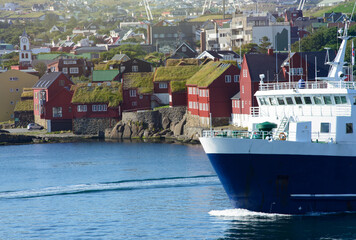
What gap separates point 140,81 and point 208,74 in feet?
38.2

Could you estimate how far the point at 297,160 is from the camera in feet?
104

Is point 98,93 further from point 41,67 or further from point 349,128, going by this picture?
point 349,128

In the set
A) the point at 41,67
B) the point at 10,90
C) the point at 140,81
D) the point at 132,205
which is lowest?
the point at 132,205

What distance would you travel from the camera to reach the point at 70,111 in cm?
8012

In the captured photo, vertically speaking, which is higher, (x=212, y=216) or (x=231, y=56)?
(x=231, y=56)

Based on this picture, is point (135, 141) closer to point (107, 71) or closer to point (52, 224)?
point (107, 71)

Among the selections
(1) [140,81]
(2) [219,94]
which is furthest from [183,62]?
(2) [219,94]

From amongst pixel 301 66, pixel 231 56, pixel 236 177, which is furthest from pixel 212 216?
pixel 231 56

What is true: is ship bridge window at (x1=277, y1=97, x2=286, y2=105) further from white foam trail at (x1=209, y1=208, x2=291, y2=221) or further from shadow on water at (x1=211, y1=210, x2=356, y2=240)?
shadow on water at (x1=211, y1=210, x2=356, y2=240)

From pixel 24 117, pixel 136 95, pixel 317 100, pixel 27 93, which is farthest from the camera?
pixel 27 93

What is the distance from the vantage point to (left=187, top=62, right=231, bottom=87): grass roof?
6912 centimetres

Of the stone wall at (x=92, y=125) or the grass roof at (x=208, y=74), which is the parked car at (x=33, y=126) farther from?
the grass roof at (x=208, y=74)

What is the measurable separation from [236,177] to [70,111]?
162 feet

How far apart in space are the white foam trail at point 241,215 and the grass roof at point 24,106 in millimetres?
55230
